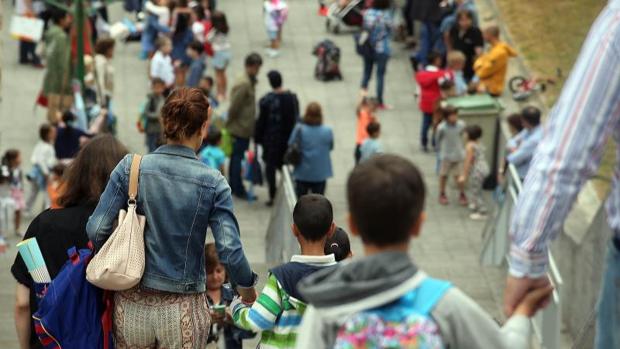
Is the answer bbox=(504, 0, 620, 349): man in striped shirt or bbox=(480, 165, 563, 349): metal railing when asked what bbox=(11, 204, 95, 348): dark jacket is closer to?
bbox=(504, 0, 620, 349): man in striped shirt

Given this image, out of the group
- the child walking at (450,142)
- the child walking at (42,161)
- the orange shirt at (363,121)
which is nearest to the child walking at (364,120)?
the orange shirt at (363,121)

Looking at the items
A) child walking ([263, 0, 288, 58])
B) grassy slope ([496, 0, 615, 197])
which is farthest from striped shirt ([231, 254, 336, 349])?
child walking ([263, 0, 288, 58])

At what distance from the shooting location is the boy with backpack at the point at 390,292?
3545mm

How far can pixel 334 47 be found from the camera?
22438mm

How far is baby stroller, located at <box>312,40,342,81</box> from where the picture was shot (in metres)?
22.4

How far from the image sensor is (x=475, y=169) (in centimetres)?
1734

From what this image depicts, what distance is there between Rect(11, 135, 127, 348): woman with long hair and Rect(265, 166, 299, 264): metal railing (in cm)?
457

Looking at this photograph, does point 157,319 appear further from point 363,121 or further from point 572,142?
point 363,121

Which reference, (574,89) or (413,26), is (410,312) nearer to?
(574,89)

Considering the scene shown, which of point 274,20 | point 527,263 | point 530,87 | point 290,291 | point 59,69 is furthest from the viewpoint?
point 274,20

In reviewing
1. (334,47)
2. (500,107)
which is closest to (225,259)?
(500,107)

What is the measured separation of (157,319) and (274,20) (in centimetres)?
1820

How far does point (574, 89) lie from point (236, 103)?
14165mm

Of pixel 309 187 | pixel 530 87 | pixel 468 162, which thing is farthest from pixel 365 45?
pixel 309 187
